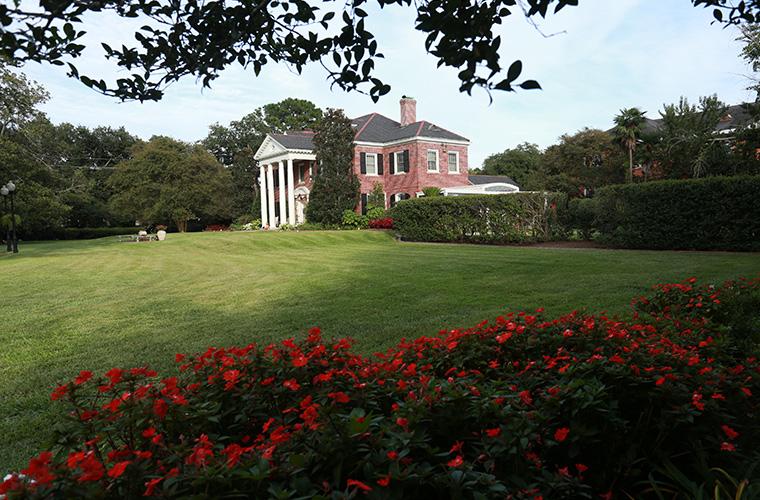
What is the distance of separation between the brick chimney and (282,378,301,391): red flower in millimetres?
33809

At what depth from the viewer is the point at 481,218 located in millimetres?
20828

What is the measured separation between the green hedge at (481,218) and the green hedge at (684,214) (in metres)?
2.92

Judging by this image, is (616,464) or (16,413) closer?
(616,464)

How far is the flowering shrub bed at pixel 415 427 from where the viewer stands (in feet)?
4.53

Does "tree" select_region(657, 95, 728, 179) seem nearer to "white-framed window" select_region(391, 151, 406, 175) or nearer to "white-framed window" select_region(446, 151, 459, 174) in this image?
"white-framed window" select_region(446, 151, 459, 174)

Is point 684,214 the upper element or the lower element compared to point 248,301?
upper

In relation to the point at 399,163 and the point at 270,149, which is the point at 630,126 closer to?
the point at 399,163

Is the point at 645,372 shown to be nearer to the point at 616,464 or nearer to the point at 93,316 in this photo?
the point at 616,464

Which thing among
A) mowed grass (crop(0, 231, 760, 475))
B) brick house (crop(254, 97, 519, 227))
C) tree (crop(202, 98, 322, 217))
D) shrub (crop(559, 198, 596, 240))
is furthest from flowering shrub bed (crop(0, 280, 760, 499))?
tree (crop(202, 98, 322, 217))

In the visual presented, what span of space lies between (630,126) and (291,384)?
34895 mm

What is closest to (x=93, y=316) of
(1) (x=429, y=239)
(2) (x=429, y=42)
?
(2) (x=429, y=42)

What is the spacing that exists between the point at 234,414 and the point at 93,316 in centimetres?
603

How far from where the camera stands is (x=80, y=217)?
1641 inches

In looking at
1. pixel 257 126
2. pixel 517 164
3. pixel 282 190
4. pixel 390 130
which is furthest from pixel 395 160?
pixel 517 164
